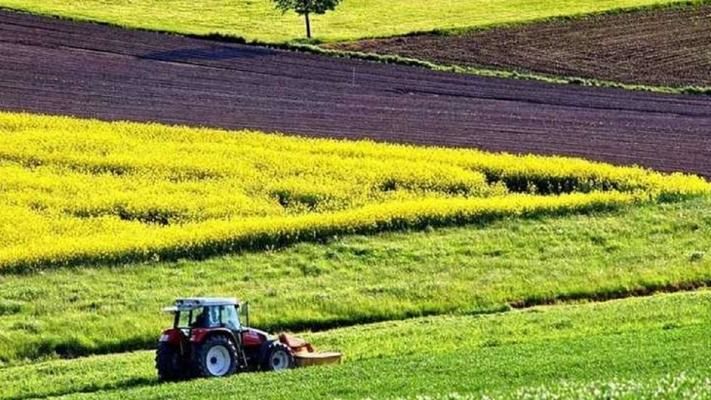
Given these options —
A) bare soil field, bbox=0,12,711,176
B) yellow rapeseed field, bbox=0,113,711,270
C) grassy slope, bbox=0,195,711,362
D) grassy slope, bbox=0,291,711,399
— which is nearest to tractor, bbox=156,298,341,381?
grassy slope, bbox=0,291,711,399

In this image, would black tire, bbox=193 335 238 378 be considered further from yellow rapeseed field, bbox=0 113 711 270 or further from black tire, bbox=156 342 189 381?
yellow rapeseed field, bbox=0 113 711 270

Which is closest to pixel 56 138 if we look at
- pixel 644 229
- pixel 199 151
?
pixel 199 151

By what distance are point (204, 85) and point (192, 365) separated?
31316mm

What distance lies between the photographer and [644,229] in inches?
1433

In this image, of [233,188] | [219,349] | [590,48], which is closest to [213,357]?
[219,349]

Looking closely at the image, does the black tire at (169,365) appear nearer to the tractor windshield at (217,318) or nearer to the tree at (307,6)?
the tractor windshield at (217,318)

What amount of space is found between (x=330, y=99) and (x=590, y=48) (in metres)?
14.7

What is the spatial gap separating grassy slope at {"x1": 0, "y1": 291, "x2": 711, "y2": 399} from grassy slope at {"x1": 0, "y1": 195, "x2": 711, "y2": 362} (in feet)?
3.97

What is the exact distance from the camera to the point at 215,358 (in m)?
24.3

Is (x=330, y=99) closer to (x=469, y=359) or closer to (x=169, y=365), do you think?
(x=169, y=365)

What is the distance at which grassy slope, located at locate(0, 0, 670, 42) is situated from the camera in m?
66.6

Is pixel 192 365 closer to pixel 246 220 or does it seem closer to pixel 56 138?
pixel 246 220

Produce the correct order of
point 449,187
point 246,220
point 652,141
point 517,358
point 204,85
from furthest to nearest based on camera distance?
point 204,85
point 652,141
point 449,187
point 246,220
point 517,358

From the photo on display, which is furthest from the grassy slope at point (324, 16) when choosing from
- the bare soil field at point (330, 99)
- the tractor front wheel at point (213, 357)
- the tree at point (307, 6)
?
the tractor front wheel at point (213, 357)
